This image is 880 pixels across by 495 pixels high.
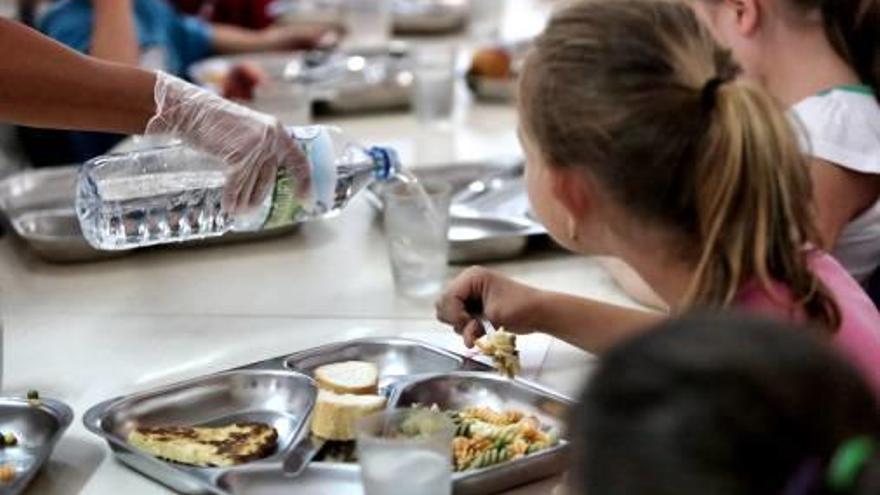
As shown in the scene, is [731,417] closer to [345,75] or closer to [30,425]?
[30,425]

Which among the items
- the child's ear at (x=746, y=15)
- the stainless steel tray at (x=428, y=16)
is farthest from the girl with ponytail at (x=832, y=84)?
the stainless steel tray at (x=428, y=16)

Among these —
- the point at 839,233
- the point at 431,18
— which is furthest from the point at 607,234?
the point at 431,18

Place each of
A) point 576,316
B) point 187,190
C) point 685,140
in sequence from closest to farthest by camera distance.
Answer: point 685,140 < point 576,316 < point 187,190

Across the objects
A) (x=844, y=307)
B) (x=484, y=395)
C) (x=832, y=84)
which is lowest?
(x=484, y=395)

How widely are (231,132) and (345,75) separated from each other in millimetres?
1226

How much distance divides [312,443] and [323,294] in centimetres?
49

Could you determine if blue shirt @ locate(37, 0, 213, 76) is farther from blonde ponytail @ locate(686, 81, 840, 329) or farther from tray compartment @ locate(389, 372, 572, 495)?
blonde ponytail @ locate(686, 81, 840, 329)

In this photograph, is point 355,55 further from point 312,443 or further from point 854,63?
point 312,443

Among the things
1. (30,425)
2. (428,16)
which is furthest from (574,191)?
(428,16)

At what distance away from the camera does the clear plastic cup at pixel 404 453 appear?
1170 millimetres

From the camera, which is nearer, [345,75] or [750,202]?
[750,202]

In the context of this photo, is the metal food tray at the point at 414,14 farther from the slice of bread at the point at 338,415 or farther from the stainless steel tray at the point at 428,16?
the slice of bread at the point at 338,415

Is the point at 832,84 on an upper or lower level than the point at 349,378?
upper

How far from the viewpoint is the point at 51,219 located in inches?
78.5
